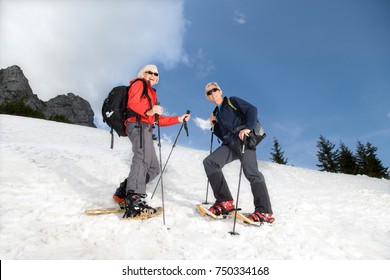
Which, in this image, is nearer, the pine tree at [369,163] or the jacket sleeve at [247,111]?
the jacket sleeve at [247,111]

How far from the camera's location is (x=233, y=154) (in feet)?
20.1

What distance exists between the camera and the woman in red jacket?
17.2ft

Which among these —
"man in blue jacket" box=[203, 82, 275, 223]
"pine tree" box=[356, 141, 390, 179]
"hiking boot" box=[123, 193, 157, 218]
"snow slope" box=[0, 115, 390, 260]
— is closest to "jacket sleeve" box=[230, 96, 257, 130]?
"man in blue jacket" box=[203, 82, 275, 223]

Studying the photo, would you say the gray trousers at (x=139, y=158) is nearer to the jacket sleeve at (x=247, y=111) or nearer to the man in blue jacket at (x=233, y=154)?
the man in blue jacket at (x=233, y=154)

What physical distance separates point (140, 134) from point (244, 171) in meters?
2.30

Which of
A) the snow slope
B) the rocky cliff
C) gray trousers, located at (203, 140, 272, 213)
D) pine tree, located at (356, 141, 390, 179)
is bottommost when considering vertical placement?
the snow slope

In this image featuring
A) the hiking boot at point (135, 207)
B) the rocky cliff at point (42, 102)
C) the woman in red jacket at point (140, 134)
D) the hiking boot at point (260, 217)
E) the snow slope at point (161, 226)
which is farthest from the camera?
the rocky cliff at point (42, 102)

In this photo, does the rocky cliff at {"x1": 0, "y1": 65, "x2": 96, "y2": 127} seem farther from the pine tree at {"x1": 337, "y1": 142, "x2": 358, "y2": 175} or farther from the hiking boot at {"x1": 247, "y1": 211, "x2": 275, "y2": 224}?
the hiking boot at {"x1": 247, "y1": 211, "x2": 275, "y2": 224}

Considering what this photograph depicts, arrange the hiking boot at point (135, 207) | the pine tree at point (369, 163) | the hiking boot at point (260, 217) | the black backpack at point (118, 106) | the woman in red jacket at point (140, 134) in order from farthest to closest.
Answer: the pine tree at point (369, 163)
the hiking boot at point (260, 217)
the black backpack at point (118, 106)
the woman in red jacket at point (140, 134)
the hiking boot at point (135, 207)

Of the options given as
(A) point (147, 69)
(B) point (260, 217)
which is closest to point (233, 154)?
(B) point (260, 217)

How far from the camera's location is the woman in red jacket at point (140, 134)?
523 centimetres

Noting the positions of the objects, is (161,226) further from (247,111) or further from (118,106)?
(247,111)

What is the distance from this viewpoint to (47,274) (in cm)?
338

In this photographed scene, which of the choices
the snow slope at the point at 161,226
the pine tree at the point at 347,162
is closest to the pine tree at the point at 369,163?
the pine tree at the point at 347,162
